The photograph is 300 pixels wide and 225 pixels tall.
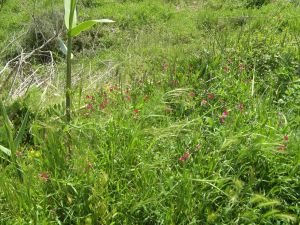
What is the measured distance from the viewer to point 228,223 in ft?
6.81

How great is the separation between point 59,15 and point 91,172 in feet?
20.6

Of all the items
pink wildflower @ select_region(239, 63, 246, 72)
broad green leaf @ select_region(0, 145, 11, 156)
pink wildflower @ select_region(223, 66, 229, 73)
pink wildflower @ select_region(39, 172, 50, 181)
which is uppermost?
broad green leaf @ select_region(0, 145, 11, 156)

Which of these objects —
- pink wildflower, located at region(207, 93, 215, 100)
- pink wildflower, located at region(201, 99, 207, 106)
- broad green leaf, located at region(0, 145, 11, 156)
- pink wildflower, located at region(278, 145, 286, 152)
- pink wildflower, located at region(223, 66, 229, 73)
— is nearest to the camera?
pink wildflower, located at region(278, 145, 286, 152)

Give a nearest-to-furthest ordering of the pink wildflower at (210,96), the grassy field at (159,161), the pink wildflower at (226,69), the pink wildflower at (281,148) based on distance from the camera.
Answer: the grassy field at (159,161), the pink wildflower at (281,148), the pink wildflower at (210,96), the pink wildflower at (226,69)

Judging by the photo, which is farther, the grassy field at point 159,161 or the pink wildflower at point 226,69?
the pink wildflower at point 226,69

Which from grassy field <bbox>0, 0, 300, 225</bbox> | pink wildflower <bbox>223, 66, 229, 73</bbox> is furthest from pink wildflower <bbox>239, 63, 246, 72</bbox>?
grassy field <bbox>0, 0, 300, 225</bbox>

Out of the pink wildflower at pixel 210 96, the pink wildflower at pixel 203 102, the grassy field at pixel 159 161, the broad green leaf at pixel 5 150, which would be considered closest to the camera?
the grassy field at pixel 159 161

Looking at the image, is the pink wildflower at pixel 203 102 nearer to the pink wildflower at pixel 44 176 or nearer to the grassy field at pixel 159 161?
the grassy field at pixel 159 161

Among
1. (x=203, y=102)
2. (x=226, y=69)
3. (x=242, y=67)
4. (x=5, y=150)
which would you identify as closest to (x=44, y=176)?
(x=5, y=150)

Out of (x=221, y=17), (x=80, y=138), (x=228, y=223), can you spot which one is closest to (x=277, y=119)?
(x=228, y=223)

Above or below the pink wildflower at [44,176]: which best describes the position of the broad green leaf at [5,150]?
above

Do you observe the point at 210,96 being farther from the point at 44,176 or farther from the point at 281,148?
the point at 44,176

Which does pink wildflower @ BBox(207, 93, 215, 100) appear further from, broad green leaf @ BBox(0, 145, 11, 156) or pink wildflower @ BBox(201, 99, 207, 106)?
broad green leaf @ BBox(0, 145, 11, 156)

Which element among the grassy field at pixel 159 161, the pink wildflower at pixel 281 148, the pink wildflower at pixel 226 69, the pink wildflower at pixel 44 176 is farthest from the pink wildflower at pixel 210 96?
the pink wildflower at pixel 44 176
